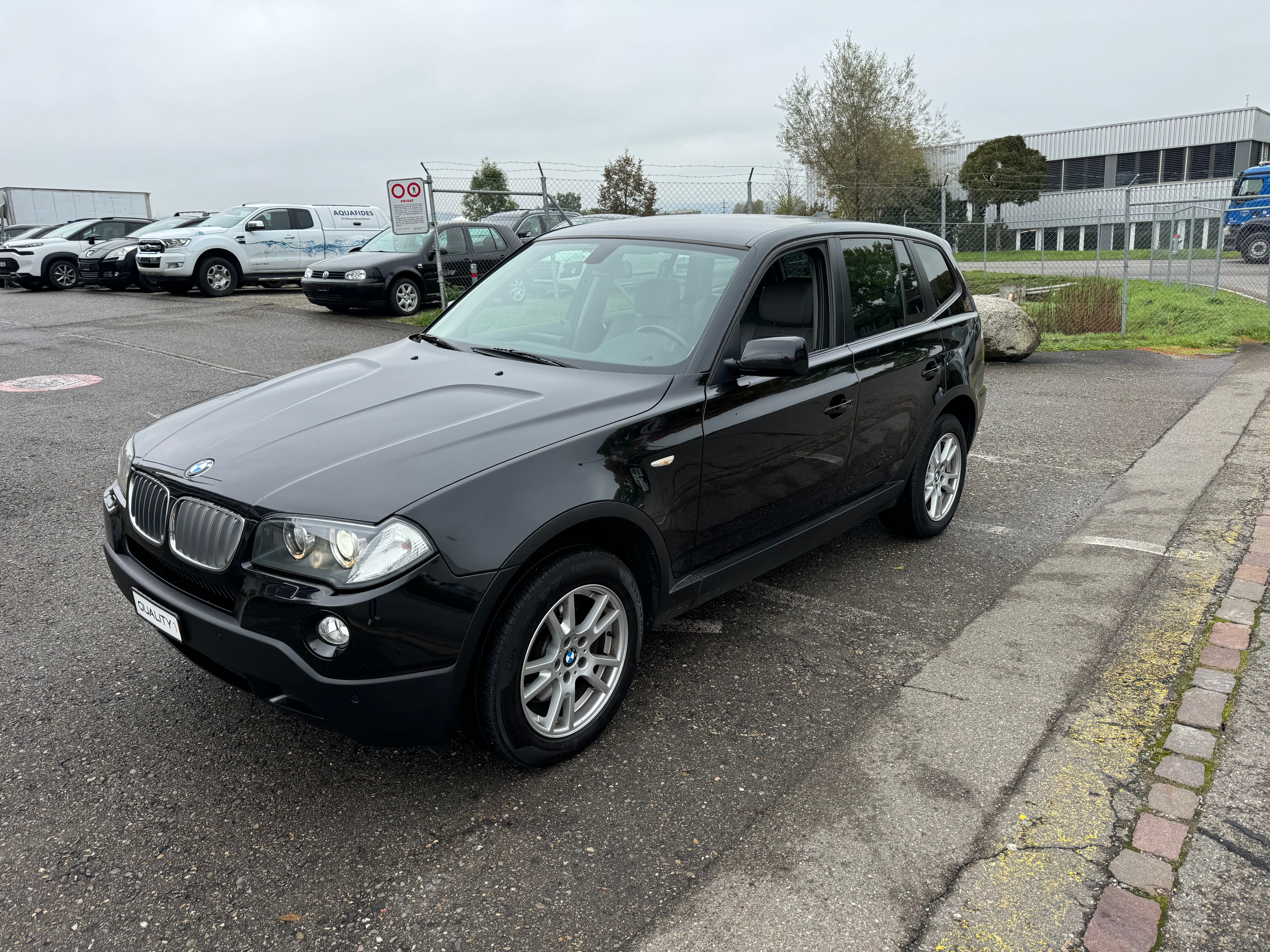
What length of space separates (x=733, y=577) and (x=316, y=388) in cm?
179

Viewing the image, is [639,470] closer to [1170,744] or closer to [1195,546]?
[1170,744]

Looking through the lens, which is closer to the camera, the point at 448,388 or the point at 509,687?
the point at 509,687

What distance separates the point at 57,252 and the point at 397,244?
478 inches

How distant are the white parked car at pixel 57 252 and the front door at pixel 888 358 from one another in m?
23.5

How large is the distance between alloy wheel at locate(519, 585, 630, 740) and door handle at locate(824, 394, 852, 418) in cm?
145

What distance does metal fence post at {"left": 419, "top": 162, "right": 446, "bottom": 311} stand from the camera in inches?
553

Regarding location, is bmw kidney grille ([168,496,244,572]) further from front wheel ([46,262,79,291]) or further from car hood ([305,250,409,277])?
front wheel ([46,262,79,291])

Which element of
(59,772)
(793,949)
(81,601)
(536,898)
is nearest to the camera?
(793,949)

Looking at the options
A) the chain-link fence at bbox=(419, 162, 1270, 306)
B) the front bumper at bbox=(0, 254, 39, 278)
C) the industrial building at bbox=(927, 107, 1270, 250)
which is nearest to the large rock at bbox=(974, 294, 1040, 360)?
the chain-link fence at bbox=(419, 162, 1270, 306)

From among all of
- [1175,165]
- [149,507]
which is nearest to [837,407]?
[149,507]

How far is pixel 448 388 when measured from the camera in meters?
3.51

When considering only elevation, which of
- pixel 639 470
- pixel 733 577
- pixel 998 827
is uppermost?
pixel 639 470

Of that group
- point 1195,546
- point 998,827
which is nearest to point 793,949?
point 998,827

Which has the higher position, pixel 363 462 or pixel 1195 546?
pixel 363 462
